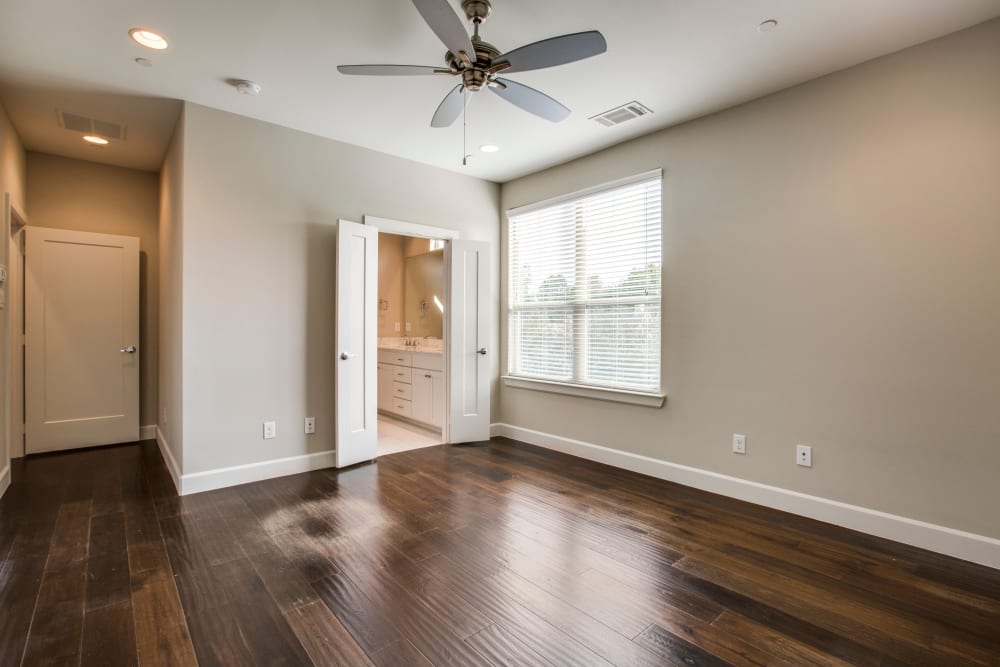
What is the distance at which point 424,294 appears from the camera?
6516 mm

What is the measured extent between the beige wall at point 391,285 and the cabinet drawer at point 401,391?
1.26 meters

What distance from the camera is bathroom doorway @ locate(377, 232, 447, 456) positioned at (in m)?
4.95

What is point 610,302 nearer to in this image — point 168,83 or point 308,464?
point 308,464

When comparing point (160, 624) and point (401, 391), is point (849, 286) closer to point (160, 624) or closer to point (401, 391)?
point (160, 624)

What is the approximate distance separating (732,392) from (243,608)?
3069mm

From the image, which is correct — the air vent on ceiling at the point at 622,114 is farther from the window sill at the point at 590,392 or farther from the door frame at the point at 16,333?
the door frame at the point at 16,333

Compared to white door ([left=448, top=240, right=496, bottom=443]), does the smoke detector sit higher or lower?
higher

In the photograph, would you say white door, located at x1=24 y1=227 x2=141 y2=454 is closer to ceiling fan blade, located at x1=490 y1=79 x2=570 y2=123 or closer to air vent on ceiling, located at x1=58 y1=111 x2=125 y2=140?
air vent on ceiling, located at x1=58 y1=111 x2=125 y2=140

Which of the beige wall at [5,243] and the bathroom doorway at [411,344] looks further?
the bathroom doorway at [411,344]

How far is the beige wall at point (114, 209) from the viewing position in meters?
4.36

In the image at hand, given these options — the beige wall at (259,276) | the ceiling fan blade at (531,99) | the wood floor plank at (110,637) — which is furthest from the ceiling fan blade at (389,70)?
the wood floor plank at (110,637)

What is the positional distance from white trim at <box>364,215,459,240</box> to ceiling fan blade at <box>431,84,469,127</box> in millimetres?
1502

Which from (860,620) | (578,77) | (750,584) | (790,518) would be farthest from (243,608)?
(578,77)

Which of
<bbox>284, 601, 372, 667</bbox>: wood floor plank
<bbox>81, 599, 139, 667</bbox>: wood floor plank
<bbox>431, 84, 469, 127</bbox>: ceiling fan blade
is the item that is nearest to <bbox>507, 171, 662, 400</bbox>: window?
<bbox>431, 84, 469, 127</bbox>: ceiling fan blade
